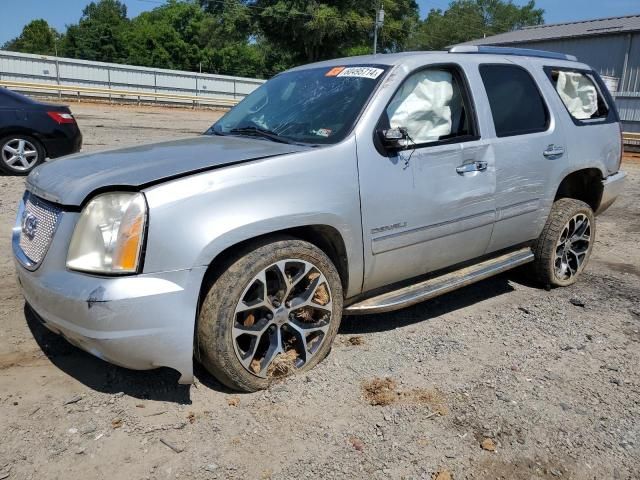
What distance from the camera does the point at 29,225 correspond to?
3125 mm

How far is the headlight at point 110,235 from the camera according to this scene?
261 cm

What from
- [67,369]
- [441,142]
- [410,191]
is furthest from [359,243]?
[67,369]

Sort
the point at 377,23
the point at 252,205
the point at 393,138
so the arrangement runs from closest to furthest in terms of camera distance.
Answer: the point at 252,205 → the point at 393,138 → the point at 377,23

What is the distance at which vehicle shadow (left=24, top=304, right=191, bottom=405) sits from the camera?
10.1ft

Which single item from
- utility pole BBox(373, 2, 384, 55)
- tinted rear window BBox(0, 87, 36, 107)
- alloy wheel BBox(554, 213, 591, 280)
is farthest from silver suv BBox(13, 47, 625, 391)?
utility pole BBox(373, 2, 384, 55)

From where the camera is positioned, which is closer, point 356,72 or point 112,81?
point 356,72

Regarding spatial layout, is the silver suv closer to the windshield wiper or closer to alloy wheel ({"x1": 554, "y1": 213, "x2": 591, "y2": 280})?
the windshield wiper

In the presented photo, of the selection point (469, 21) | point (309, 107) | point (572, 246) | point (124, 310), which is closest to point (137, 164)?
point (124, 310)

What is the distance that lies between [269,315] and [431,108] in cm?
180

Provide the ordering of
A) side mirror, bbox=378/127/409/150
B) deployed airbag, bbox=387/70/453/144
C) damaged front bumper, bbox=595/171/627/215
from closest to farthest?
1. side mirror, bbox=378/127/409/150
2. deployed airbag, bbox=387/70/453/144
3. damaged front bumper, bbox=595/171/627/215

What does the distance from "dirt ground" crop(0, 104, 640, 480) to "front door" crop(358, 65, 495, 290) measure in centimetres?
61

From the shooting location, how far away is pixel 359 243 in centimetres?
332

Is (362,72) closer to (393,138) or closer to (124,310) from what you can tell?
(393,138)

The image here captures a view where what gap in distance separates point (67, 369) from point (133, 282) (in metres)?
1.06
